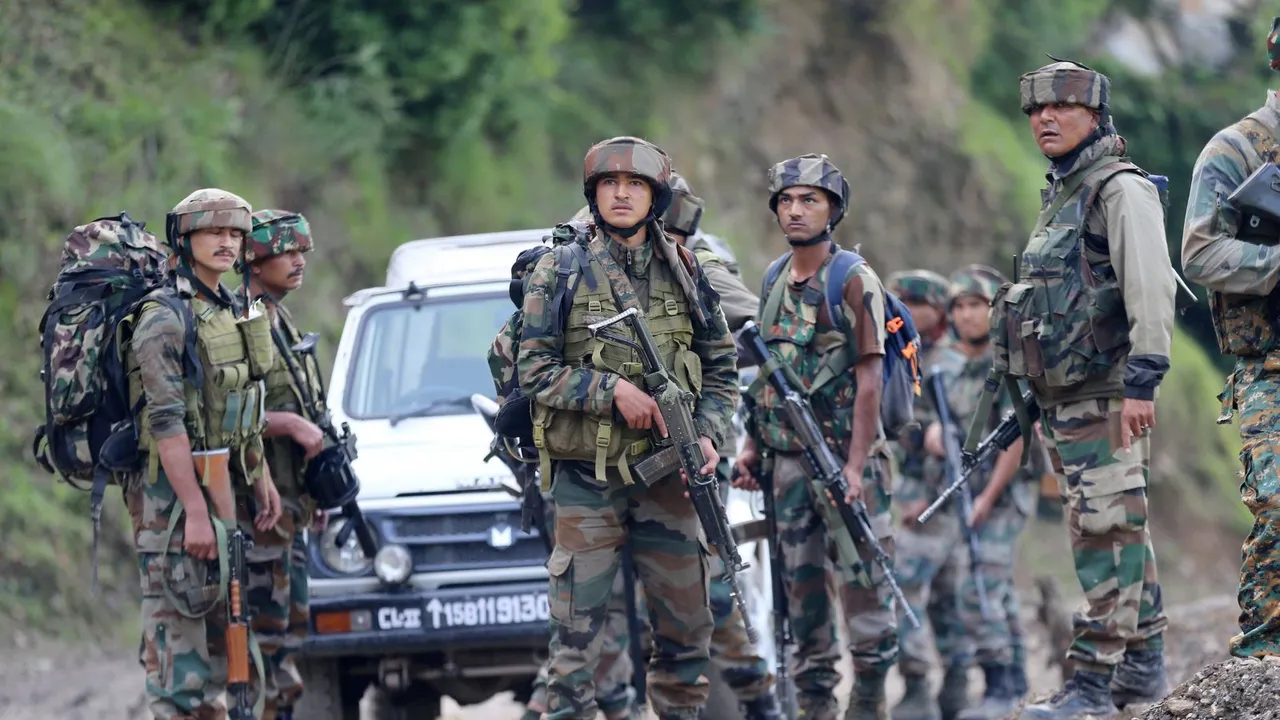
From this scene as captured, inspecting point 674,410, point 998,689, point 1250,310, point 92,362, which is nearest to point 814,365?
Result: point 674,410

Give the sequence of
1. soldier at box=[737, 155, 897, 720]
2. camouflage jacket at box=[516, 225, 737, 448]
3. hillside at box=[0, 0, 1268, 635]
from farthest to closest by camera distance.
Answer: hillside at box=[0, 0, 1268, 635]
soldier at box=[737, 155, 897, 720]
camouflage jacket at box=[516, 225, 737, 448]

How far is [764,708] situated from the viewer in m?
6.81

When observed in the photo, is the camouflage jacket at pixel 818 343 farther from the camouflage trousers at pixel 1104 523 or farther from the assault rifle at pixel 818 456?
the camouflage trousers at pixel 1104 523

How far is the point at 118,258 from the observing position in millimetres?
6551

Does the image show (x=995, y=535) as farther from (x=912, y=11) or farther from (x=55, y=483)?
(x=912, y=11)

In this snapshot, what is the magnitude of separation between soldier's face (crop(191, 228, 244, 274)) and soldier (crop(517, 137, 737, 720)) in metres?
1.37

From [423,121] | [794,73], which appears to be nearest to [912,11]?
[794,73]

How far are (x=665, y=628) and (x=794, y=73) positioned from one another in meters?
14.4

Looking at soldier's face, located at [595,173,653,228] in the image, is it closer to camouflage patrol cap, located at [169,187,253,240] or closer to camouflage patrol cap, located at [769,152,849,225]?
camouflage patrol cap, located at [769,152,849,225]

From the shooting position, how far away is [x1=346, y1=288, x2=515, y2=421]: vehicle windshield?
821cm

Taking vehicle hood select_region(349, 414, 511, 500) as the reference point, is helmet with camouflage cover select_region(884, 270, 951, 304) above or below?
above

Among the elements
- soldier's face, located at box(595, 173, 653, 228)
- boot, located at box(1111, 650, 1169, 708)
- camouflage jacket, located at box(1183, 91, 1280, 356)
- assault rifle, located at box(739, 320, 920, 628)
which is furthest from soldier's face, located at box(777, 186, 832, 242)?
boot, located at box(1111, 650, 1169, 708)

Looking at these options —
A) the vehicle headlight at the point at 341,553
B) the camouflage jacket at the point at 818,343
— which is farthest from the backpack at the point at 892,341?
the vehicle headlight at the point at 341,553

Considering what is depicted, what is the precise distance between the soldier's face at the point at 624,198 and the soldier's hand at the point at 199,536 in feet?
6.14
